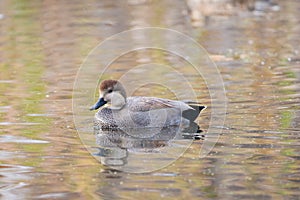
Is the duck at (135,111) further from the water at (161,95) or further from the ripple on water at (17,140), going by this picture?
the ripple on water at (17,140)

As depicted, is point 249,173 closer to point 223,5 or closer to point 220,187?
point 220,187

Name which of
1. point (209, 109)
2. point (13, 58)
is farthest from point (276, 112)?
point (13, 58)

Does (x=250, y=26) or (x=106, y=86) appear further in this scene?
(x=250, y=26)

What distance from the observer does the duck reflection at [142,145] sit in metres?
7.19

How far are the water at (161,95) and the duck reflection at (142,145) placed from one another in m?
0.13

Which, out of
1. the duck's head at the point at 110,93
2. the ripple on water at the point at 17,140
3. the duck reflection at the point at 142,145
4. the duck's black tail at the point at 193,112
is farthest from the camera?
the duck's black tail at the point at 193,112

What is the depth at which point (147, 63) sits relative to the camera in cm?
1225

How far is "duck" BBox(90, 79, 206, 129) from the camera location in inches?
335

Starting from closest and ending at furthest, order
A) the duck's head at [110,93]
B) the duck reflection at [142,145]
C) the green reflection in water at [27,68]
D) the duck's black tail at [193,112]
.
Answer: the duck reflection at [142,145] < the green reflection in water at [27,68] < the duck's head at [110,93] < the duck's black tail at [193,112]

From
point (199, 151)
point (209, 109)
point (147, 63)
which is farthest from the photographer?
point (147, 63)

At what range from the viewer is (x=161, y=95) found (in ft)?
33.0

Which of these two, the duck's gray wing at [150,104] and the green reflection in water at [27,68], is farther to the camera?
the duck's gray wing at [150,104]

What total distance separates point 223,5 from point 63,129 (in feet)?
33.8

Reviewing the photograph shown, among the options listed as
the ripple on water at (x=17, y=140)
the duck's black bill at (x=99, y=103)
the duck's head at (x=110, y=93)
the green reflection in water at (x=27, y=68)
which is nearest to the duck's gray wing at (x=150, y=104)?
the duck's head at (x=110, y=93)
